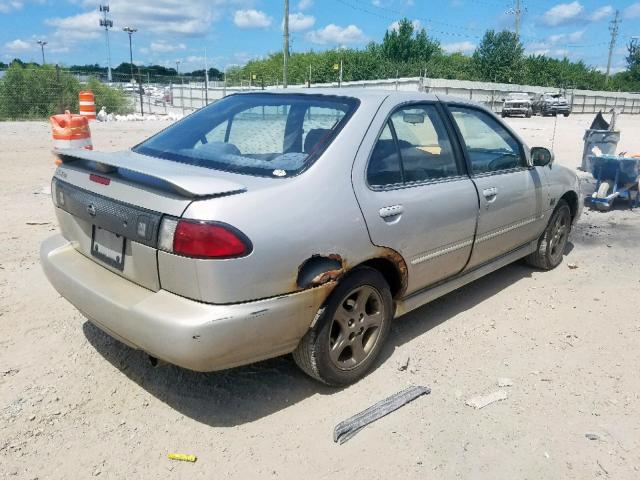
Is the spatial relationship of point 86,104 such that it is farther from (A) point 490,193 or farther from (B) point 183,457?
(B) point 183,457

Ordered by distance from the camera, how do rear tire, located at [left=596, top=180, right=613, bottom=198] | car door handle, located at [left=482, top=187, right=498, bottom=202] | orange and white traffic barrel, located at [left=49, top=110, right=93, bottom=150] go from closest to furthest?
car door handle, located at [left=482, top=187, right=498, bottom=202] < orange and white traffic barrel, located at [left=49, top=110, right=93, bottom=150] < rear tire, located at [left=596, top=180, right=613, bottom=198]

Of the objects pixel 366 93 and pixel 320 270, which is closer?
pixel 320 270

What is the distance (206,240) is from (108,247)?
0.78m

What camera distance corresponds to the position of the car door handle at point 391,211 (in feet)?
10.0

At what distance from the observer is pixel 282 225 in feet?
8.34

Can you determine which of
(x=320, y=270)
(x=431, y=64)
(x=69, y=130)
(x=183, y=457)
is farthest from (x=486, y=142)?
(x=431, y=64)

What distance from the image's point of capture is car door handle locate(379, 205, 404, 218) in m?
3.06

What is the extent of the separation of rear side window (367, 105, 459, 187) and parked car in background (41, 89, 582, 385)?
1cm

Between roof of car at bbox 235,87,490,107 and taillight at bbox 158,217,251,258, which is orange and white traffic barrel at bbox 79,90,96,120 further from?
taillight at bbox 158,217,251,258

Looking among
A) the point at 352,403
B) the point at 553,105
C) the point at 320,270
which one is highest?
the point at 553,105

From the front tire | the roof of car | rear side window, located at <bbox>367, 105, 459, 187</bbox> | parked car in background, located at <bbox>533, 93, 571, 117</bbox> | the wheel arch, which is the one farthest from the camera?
parked car in background, located at <bbox>533, 93, 571, 117</bbox>

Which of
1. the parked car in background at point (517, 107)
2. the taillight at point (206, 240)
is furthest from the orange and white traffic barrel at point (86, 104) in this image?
the parked car in background at point (517, 107)

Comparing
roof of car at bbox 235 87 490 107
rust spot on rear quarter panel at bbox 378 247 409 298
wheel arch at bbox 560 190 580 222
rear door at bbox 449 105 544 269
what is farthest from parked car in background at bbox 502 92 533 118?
rust spot on rear quarter panel at bbox 378 247 409 298

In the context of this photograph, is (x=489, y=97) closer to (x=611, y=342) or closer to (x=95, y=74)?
(x=95, y=74)
